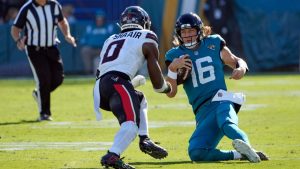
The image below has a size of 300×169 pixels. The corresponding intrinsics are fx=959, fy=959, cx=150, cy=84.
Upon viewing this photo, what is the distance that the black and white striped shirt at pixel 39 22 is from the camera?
1303 centimetres

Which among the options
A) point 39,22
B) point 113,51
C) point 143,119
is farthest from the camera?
point 39,22

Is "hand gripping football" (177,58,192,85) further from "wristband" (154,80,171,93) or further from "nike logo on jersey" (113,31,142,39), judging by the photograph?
"nike logo on jersey" (113,31,142,39)

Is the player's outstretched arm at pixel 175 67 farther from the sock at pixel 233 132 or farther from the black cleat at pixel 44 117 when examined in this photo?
the black cleat at pixel 44 117

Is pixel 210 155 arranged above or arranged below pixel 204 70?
below

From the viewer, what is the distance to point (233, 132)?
8055 millimetres

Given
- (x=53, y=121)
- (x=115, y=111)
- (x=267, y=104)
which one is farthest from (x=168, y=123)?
(x=115, y=111)

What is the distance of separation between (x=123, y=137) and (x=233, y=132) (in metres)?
0.99

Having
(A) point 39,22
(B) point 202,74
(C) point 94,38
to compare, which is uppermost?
(B) point 202,74

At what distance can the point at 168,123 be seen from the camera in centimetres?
1220

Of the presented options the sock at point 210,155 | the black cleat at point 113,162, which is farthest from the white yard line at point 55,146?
the black cleat at point 113,162

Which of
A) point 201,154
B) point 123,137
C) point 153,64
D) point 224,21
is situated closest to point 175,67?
point 153,64

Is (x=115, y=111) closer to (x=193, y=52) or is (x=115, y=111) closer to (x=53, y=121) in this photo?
(x=193, y=52)

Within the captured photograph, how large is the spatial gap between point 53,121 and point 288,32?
1209 cm

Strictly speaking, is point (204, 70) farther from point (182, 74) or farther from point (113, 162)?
point (113, 162)
